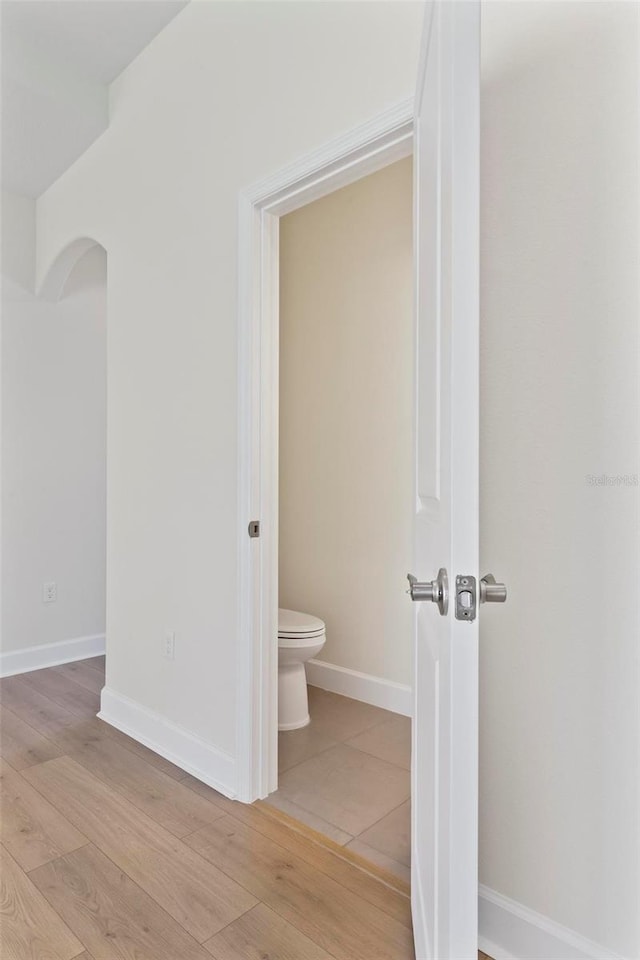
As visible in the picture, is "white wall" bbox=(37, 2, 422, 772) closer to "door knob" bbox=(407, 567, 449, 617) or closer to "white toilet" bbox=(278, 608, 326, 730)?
"white toilet" bbox=(278, 608, 326, 730)

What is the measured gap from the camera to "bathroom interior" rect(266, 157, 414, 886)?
2627 mm

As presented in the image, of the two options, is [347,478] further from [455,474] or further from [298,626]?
[455,474]

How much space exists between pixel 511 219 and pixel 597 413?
0.48 meters

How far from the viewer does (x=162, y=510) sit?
8.22 feet

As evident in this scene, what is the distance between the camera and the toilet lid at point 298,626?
8.36ft

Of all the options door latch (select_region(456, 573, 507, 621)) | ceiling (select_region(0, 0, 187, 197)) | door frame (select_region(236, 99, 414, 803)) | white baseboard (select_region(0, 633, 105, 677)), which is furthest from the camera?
white baseboard (select_region(0, 633, 105, 677))

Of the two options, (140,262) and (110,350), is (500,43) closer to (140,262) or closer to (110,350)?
(140,262)


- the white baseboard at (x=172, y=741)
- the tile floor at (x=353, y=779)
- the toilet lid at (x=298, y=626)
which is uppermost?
the toilet lid at (x=298, y=626)

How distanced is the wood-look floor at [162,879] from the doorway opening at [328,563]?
157mm

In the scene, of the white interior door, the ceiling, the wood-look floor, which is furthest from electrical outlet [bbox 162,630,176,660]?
the ceiling

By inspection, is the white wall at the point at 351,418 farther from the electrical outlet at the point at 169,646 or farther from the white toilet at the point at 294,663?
the electrical outlet at the point at 169,646

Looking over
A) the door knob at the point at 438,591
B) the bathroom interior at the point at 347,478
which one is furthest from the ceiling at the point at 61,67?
the door knob at the point at 438,591

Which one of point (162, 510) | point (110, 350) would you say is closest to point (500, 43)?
point (162, 510)

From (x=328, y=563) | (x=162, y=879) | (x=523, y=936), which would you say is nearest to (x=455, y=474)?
(x=523, y=936)
